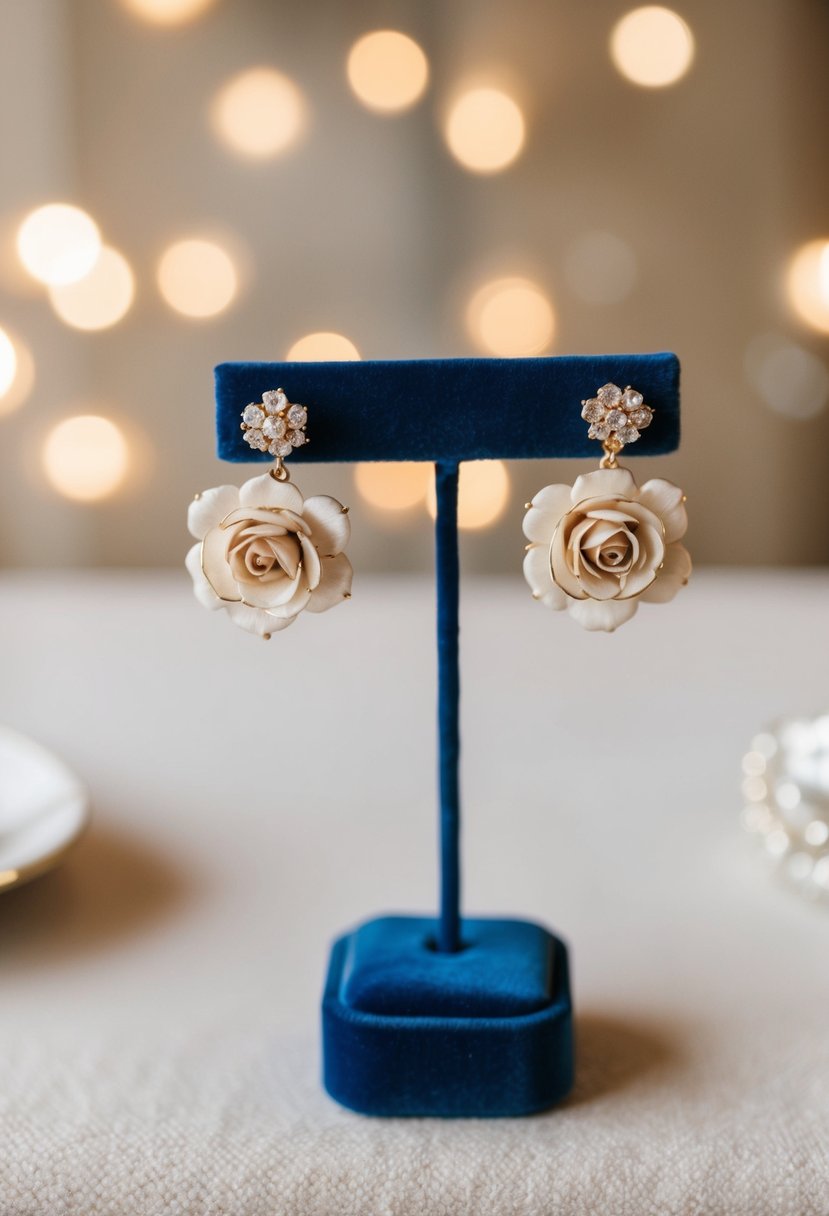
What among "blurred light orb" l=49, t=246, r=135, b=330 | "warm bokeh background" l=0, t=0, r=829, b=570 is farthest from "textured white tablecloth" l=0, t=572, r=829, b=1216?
"blurred light orb" l=49, t=246, r=135, b=330

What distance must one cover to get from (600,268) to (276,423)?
0.61 meters

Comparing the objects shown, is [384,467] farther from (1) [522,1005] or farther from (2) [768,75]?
(1) [522,1005]

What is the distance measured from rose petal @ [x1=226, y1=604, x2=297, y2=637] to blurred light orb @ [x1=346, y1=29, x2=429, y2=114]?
668 mm

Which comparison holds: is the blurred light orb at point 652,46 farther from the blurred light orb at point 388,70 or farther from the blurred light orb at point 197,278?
the blurred light orb at point 197,278

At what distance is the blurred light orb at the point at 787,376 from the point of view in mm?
920

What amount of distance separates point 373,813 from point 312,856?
6 cm

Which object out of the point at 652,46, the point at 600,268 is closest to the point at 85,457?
the point at 600,268

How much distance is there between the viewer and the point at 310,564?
0.35 m

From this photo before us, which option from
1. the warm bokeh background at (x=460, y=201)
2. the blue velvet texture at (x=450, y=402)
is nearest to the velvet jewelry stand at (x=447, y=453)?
the blue velvet texture at (x=450, y=402)

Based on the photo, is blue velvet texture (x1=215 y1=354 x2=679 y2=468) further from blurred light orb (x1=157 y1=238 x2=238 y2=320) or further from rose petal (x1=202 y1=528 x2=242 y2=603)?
blurred light orb (x1=157 y1=238 x2=238 y2=320)

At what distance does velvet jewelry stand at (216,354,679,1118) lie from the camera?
37 cm

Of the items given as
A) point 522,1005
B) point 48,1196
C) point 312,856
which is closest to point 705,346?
point 312,856

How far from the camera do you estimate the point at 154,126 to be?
3.04 ft

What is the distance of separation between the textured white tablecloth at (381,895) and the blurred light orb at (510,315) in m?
0.20
